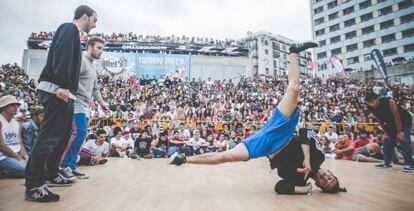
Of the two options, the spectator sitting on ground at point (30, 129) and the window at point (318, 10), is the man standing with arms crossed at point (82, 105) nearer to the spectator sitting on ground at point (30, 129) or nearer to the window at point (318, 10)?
the spectator sitting on ground at point (30, 129)

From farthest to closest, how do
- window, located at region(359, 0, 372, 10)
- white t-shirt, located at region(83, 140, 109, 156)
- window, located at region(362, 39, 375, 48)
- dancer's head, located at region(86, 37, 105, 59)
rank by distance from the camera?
window, located at region(359, 0, 372, 10) < window, located at region(362, 39, 375, 48) < white t-shirt, located at region(83, 140, 109, 156) < dancer's head, located at region(86, 37, 105, 59)

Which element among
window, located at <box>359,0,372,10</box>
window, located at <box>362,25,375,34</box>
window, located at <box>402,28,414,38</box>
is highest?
window, located at <box>359,0,372,10</box>

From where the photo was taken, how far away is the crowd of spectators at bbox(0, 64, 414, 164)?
898 centimetres

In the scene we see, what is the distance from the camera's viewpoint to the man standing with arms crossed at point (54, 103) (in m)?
2.13

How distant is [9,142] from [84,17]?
7.76 feet

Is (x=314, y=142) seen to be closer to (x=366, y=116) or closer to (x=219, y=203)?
(x=219, y=203)

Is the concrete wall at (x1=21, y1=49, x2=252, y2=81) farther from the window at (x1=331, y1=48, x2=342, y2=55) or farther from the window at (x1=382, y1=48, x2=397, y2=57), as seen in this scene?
the window at (x1=331, y1=48, x2=342, y2=55)

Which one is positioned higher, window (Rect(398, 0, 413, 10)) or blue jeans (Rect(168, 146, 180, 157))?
window (Rect(398, 0, 413, 10))

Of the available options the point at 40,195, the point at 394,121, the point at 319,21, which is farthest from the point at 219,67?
the point at 319,21

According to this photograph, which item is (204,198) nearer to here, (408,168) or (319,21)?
(408,168)

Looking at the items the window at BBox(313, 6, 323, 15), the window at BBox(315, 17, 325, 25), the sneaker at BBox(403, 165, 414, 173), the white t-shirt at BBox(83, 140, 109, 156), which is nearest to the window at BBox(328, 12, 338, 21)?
the window at BBox(315, 17, 325, 25)

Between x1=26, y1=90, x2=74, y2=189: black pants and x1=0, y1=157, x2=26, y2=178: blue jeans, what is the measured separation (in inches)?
66.1

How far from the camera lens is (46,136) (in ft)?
7.10

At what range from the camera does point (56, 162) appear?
103 inches
